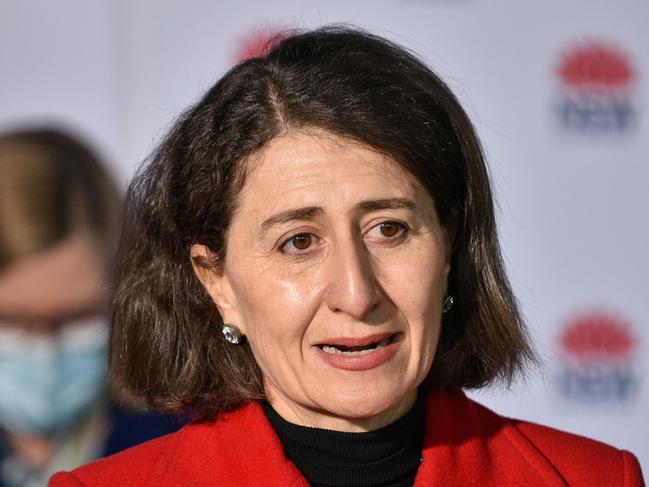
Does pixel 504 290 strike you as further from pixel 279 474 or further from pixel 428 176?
pixel 279 474

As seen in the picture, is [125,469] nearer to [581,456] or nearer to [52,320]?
[581,456]

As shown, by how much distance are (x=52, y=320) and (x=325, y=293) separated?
7.09 ft

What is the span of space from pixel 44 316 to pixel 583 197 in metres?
2.12

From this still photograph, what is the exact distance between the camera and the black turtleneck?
2340 millimetres

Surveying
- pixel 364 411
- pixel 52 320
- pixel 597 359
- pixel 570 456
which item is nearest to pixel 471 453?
pixel 570 456

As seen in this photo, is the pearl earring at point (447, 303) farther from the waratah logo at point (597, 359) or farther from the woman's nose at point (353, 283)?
the waratah logo at point (597, 359)

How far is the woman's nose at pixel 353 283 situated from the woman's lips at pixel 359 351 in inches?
2.4

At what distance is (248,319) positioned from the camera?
2.34m

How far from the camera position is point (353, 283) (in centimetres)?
213

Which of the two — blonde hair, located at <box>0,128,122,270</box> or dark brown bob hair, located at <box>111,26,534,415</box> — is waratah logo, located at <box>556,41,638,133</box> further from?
dark brown bob hair, located at <box>111,26,534,415</box>

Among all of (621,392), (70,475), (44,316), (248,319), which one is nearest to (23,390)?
(44,316)

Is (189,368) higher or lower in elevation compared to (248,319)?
lower

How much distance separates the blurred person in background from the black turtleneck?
182 centimetres

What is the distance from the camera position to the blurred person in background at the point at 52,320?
4.07 metres
